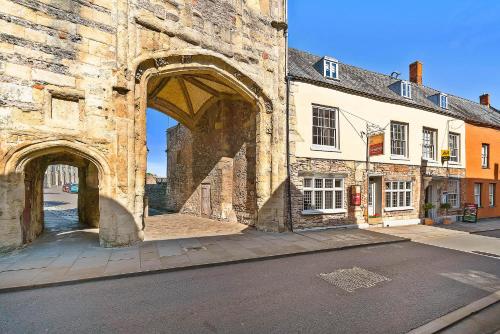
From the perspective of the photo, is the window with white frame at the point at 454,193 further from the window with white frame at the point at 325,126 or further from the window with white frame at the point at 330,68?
the window with white frame at the point at 330,68

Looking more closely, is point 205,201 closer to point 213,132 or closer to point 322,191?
point 213,132

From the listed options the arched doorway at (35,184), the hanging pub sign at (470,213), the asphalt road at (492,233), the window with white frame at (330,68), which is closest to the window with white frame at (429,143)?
the hanging pub sign at (470,213)

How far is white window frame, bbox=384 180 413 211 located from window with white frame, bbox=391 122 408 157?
5.63 feet

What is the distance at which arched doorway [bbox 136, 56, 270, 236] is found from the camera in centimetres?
1011

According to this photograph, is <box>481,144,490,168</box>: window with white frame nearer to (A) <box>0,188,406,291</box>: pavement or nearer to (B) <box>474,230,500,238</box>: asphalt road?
(B) <box>474,230,500,238</box>: asphalt road

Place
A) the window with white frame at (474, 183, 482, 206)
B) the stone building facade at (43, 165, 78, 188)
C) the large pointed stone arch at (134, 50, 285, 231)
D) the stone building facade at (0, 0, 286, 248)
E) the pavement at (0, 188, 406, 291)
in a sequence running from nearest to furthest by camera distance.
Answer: the pavement at (0, 188, 406, 291)
the stone building facade at (0, 0, 286, 248)
the large pointed stone arch at (134, 50, 285, 231)
the window with white frame at (474, 183, 482, 206)
the stone building facade at (43, 165, 78, 188)

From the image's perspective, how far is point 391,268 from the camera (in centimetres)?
649

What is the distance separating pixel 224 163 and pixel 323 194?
213 inches

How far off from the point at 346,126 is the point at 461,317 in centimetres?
931

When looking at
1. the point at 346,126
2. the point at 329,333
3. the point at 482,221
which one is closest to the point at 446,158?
the point at 482,221

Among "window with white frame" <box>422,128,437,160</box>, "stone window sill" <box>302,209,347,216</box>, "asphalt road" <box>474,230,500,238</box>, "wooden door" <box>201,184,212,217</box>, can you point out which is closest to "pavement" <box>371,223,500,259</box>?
"asphalt road" <box>474,230,500,238</box>

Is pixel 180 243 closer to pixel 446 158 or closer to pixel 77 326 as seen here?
pixel 77 326

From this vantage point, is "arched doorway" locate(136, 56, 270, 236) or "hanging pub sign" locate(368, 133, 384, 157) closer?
"arched doorway" locate(136, 56, 270, 236)

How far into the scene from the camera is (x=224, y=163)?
13273 mm
